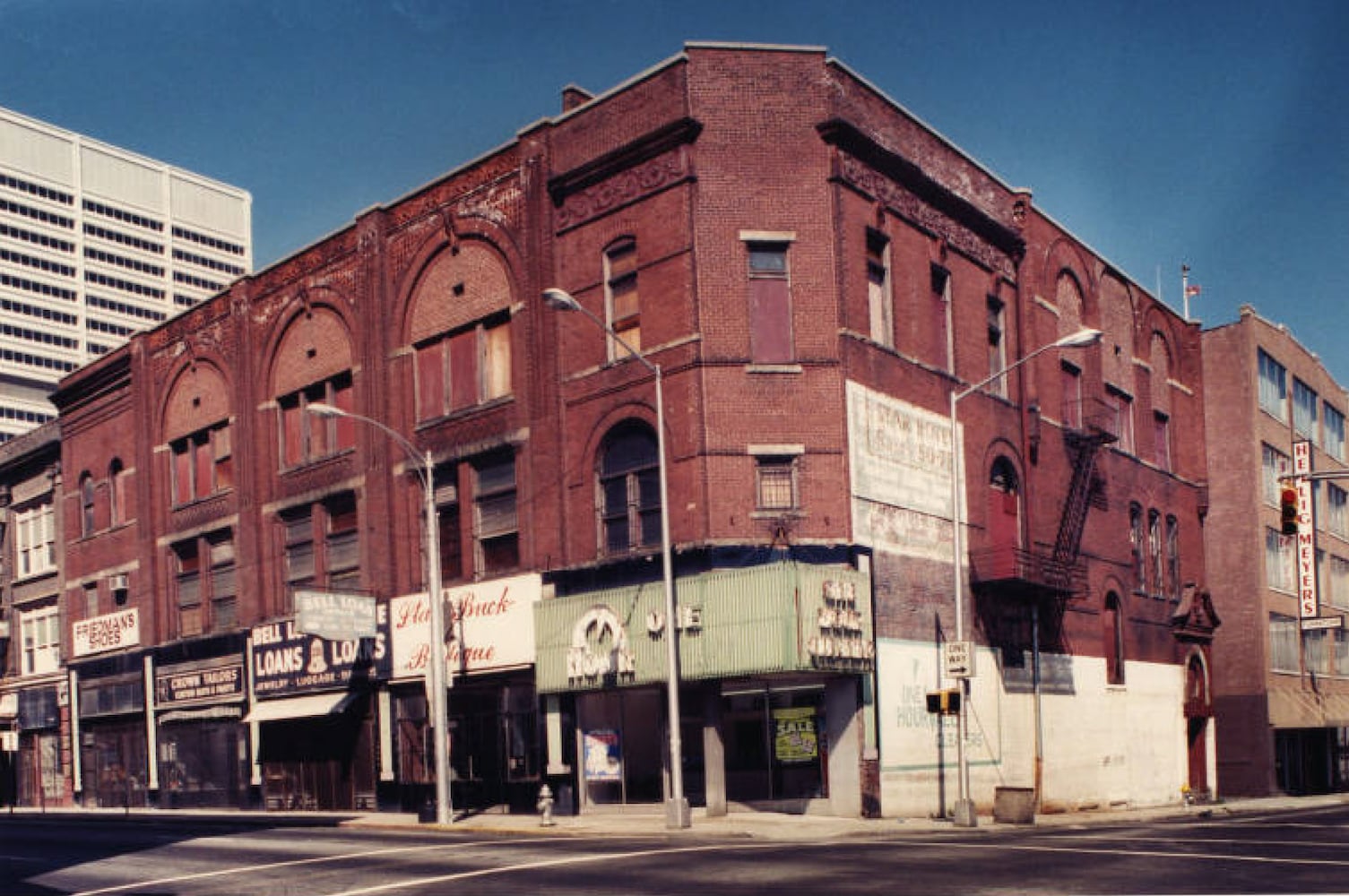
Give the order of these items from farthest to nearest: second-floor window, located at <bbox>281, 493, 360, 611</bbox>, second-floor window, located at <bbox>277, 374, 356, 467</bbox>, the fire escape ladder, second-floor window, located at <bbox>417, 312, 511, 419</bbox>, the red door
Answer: the fire escape ladder
second-floor window, located at <bbox>277, 374, 356, 467</bbox>
second-floor window, located at <bbox>281, 493, 360, 611</bbox>
the red door
second-floor window, located at <bbox>417, 312, 511, 419</bbox>

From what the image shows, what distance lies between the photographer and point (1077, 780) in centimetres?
4066

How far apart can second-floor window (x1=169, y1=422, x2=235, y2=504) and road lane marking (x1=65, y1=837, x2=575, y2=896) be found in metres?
23.3

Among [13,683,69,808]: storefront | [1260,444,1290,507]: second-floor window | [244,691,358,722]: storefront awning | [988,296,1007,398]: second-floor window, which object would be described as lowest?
[13,683,69,808]: storefront

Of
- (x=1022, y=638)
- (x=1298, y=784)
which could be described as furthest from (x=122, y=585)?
(x=1298, y=784)

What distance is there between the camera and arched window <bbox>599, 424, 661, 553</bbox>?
3216 cm

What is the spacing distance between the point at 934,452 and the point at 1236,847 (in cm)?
1519

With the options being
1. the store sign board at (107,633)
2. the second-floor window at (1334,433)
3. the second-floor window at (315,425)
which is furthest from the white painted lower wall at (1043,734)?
the store sign board at (107,633)

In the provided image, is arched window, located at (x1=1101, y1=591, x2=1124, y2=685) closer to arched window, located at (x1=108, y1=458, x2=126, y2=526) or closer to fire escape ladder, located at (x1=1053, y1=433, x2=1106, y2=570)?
fire escape ladder, located at (x1=1053, y1=433, x2=1106, y2=570)

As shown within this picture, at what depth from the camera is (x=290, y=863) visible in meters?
21.8

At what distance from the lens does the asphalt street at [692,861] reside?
17.2 metres

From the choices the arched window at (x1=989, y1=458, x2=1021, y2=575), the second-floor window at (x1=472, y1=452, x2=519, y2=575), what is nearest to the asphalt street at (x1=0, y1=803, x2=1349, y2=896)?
the second-floor window at (x1=472, y1=452, x2=519, y2=575)

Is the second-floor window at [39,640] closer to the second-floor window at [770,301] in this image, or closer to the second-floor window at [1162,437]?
the second-floor window at [770,301]

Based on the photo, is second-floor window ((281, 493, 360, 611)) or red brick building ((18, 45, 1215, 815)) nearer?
red brick building ((18, 45, 1215, 815))

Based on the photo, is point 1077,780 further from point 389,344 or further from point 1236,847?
point 389,344
